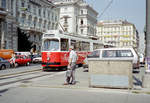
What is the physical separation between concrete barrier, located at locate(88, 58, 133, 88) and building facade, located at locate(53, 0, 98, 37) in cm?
7203

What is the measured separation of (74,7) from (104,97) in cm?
7803

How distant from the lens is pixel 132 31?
4577 inches

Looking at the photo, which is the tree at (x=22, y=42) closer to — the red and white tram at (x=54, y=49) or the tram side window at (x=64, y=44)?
the red and white tram at (x=54, y=49)

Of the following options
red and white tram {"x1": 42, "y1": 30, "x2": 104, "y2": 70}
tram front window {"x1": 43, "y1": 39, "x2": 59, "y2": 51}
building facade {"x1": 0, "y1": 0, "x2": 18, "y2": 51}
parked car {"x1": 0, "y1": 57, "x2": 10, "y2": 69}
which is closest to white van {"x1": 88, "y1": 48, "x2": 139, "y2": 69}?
red and white tram {"x1": 42, "y1": 30, "x2": 104, "y2": 70}

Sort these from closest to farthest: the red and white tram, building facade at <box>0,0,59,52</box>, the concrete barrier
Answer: the concrete barrier < the red and white tram < building facade at <box>0,0,59,52</box>

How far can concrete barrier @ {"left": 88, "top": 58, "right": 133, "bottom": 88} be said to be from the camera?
8.90 metres

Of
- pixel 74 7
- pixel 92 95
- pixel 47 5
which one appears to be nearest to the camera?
pixel 92 95

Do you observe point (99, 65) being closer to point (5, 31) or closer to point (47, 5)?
point (5, 31)

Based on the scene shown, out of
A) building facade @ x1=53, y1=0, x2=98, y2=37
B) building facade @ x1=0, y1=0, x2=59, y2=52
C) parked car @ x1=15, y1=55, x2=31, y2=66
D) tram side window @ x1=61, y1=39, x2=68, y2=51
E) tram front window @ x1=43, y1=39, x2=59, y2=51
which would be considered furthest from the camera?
building facade @ x1=53, y1=0, x2=98, y2=37

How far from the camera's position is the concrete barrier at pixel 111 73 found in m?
8.90

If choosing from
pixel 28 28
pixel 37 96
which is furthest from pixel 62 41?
pixel 28 28

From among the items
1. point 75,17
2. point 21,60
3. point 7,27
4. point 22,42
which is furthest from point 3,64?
point 75,17

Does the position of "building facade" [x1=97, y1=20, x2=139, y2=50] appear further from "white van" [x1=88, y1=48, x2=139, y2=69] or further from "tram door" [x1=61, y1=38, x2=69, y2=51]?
"white van" [x1=88, y1=48, x2=139, y2=69]

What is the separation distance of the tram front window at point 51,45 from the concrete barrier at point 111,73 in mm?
9437
